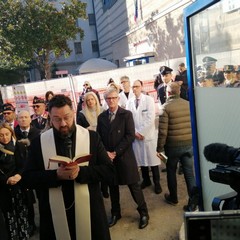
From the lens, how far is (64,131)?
2.33m

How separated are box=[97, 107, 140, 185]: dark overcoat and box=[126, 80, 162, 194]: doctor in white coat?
102 centimetres

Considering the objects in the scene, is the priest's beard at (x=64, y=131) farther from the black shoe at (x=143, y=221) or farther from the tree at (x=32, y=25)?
the tree at (x=32, y=25)

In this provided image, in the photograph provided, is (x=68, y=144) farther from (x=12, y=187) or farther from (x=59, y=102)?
(x=12, y=187)

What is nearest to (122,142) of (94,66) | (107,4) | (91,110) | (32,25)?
(91,110)

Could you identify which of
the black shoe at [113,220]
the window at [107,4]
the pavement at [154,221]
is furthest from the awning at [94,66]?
the window at [107,4]

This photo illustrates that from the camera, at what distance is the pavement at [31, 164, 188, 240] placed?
3762 mm

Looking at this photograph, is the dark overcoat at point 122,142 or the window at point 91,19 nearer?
the dark overcoat at point 122,142

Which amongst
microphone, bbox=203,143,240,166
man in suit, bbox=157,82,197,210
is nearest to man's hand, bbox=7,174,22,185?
man in suit, bbox=157,82,197,210

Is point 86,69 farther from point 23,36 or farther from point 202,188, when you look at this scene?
point 202,188

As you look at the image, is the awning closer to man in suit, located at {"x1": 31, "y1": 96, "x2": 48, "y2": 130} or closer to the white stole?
man in suit, located at {"x1": 31, "y1": 96, "x2": 48, "y2": 130}

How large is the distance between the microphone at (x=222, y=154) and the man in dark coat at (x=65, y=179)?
1157 mm

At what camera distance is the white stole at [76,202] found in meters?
2.37

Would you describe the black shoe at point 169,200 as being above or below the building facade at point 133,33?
below

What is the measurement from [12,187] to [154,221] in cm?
182
